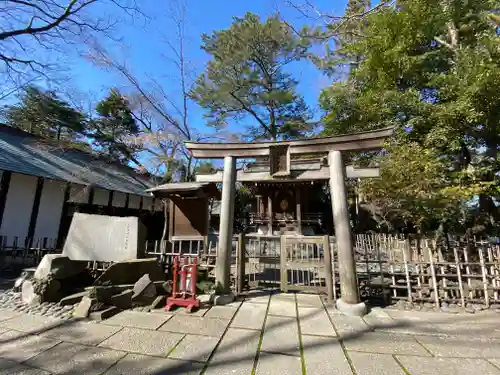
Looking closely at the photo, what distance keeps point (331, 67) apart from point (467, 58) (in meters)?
8.62

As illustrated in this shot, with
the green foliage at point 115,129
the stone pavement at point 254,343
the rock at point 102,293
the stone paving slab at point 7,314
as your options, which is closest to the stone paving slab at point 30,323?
the stone pavement at point 254,343

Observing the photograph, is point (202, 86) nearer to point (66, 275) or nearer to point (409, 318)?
point (66, 275)

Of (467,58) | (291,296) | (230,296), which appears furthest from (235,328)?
(467,58)

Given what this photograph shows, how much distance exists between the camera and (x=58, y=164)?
37.2 ft

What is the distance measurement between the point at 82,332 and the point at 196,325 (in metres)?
1.54

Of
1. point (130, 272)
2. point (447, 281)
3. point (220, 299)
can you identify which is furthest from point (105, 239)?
point (447, 281)

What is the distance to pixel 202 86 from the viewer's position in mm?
16984

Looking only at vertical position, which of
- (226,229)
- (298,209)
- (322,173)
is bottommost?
(226,229)

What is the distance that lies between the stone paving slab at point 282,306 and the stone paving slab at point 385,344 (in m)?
1.09

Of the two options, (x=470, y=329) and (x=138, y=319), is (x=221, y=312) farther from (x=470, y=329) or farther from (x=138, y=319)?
(x=470, y=329)

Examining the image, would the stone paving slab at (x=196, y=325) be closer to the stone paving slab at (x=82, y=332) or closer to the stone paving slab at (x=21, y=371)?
the stone paving slab at (x=82, y=332)

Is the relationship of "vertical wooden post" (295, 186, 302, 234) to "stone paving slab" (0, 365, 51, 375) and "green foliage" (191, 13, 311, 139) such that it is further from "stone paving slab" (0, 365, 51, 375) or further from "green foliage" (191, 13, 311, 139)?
"stone paving slab" (0, 365, 51, 375)

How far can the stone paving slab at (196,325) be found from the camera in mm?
3326

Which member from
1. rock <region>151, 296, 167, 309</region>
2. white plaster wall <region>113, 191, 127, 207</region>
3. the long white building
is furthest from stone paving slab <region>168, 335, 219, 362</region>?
white plaster wall <region>113, 191, 127, 207</region>
